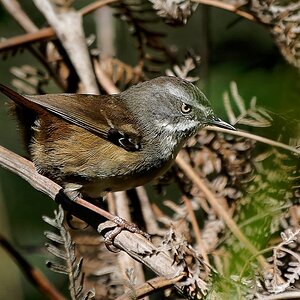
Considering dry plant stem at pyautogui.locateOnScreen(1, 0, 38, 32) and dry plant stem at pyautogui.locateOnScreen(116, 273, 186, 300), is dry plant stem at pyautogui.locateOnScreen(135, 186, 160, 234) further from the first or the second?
dry plant stem at pyautogui.locateOnScreen(1, 0, 38, 32)

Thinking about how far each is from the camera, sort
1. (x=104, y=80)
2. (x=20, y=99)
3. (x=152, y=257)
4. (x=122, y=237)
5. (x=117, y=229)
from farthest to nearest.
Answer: (x=104, y=80) < (x=20, y=99) < (x=117, y=229) < (x=122, y=237) < (x=152, y=257)

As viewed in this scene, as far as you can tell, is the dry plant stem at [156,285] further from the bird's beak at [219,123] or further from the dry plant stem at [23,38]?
the dry plant stem at [23,38]

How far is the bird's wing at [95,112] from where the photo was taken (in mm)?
3553

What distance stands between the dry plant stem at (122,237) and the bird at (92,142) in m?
0.05

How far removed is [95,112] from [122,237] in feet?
2.49

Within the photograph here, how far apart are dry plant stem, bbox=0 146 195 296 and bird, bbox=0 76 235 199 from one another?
5cm

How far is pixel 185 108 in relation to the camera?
13.2ft

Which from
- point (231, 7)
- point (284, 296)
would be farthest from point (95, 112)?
point (284, 296)

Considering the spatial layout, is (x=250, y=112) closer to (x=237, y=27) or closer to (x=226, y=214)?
(x=226, y=214)

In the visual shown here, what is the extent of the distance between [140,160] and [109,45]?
4.33ft

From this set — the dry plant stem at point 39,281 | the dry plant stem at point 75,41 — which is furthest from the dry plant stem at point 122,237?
the dry plant stem at point 75,41

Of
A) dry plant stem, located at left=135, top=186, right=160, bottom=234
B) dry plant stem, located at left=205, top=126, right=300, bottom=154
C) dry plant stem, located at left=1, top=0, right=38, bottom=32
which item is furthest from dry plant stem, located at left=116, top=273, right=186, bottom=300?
dry plant stem, located at left=1, top=0, right=38, bottom=32

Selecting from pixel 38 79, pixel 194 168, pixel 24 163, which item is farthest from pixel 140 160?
pixel 38 79

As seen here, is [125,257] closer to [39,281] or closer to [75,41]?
[39,281]
